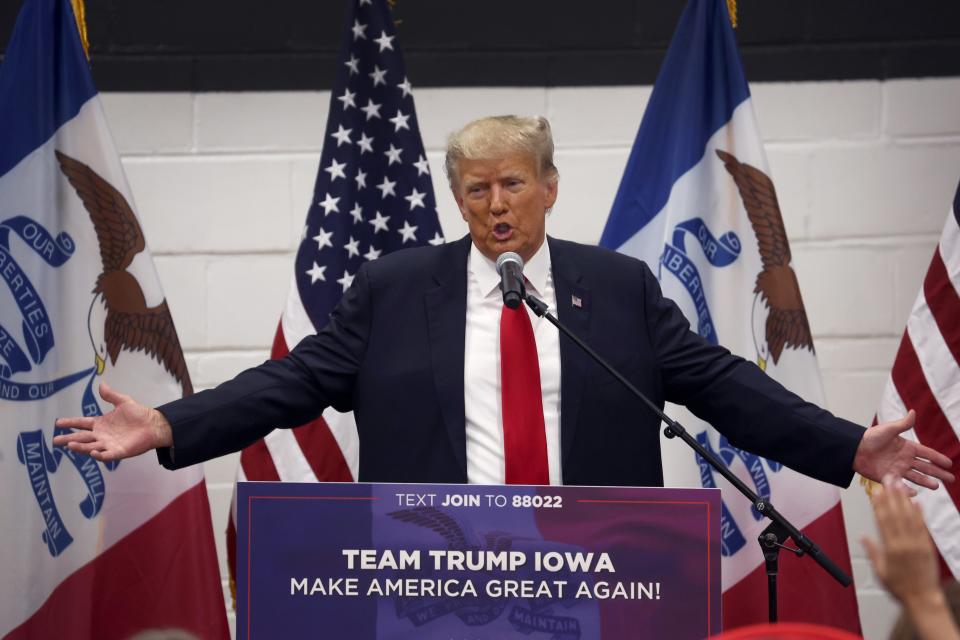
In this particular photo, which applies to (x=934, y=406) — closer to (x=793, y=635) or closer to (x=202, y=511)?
(x=202, y=511)

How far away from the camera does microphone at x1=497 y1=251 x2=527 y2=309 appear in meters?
2.12

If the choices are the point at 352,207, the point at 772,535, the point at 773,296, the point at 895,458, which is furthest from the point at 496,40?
the point at 772,535

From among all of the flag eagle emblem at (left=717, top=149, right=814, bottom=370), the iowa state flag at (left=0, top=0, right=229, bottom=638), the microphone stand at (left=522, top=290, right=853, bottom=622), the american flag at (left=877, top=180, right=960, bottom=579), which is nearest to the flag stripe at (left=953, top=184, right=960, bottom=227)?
the american flag at (left=877, top=180, right=960, bottom=579)

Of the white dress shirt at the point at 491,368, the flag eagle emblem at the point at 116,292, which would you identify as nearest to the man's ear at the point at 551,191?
the white dress shirt at the point at 491,368

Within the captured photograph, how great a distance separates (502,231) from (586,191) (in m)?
1.44

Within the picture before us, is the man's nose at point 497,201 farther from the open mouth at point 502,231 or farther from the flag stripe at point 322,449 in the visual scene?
the flag stripe at point 322,449

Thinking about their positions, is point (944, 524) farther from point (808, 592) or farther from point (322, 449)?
point (322, 449)

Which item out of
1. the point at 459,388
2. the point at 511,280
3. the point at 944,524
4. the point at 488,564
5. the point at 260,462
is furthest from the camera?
the point at 260,462

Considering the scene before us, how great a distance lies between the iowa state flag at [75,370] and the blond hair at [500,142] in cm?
104

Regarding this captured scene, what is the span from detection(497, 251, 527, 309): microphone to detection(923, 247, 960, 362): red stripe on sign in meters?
1.40

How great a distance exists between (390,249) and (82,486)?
3.20ft

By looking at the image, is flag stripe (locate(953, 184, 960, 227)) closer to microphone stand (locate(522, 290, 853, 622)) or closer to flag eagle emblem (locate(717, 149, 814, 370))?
flag eagle emblem (locate(717, 149, 814, 370))

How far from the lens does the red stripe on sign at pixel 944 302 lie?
3.15 m

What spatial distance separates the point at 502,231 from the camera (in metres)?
2.51
